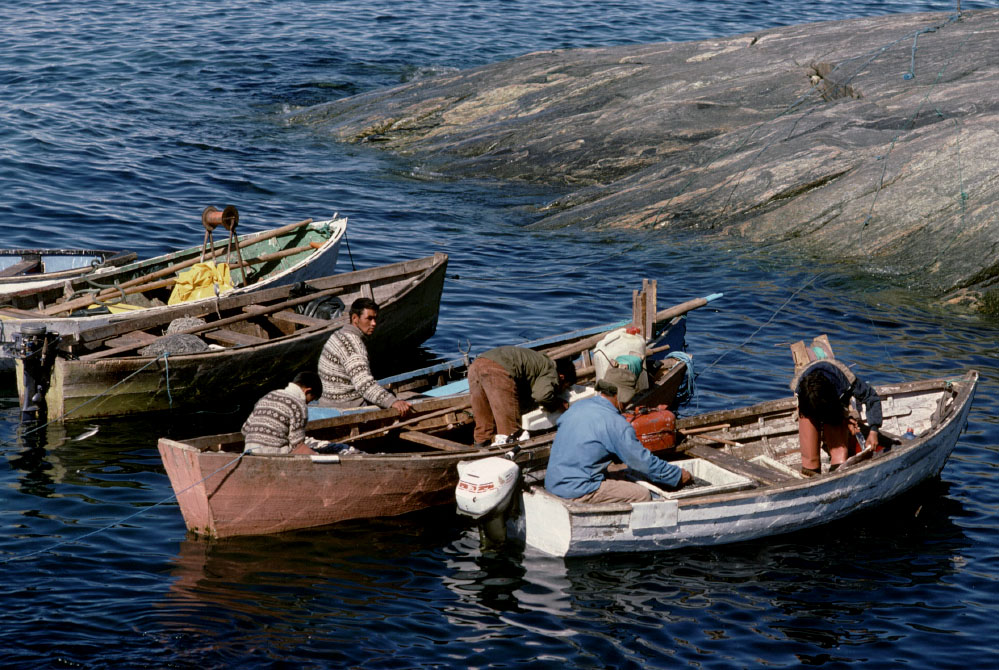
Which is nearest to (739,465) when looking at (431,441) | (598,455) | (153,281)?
(598,455)

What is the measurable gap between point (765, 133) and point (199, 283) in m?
12.7

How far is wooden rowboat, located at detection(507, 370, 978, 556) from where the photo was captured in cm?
1005

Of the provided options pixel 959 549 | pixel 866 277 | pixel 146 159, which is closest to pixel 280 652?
pixel 959 549

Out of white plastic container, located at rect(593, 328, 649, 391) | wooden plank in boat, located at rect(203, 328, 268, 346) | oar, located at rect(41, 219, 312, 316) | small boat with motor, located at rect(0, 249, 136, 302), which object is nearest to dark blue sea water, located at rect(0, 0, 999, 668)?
wooden plank in boat, located at rect(203, 328, 268, 346)

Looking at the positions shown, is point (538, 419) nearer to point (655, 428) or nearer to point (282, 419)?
point (655, 428)

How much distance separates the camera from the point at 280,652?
833 centimetres

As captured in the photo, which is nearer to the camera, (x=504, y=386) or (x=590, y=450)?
(x=590, y=450)

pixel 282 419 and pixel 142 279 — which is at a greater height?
pixel 142 279

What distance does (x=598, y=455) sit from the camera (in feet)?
33.0

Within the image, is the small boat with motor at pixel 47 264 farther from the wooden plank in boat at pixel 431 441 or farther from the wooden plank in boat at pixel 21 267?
the wooden plank in boat at pixel 431 441

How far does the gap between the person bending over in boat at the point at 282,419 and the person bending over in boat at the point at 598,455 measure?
2.53m

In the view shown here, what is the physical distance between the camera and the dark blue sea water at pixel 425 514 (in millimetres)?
8758

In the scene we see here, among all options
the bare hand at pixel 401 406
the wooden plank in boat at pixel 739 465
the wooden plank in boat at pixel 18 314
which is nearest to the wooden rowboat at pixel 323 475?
the bare hand at pixel 401 406

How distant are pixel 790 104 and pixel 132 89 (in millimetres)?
21098
